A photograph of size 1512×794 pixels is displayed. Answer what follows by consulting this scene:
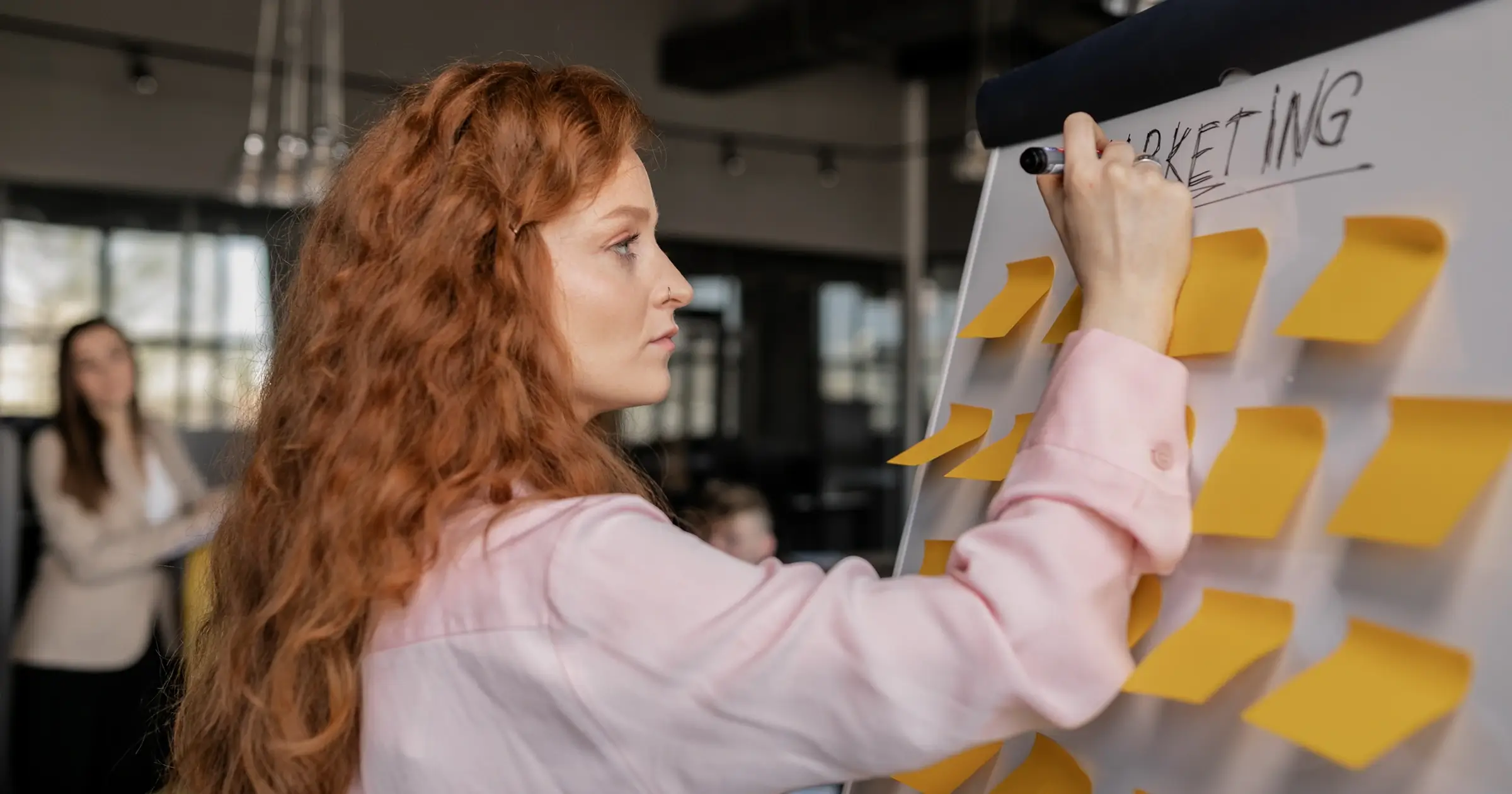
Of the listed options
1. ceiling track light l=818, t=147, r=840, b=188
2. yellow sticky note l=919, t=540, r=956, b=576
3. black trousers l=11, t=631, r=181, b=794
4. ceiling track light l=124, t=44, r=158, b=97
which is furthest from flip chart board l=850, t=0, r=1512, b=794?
ceiling track light l=818, t=147, r=840, b=188

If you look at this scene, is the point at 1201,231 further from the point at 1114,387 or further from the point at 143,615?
the point at 143,615

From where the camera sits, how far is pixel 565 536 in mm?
742

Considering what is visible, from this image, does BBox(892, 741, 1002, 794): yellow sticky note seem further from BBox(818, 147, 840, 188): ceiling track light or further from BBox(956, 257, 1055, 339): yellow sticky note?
BBox(818, 147, 840, 188): ceiling track light

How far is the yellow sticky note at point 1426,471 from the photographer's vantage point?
2.00ft

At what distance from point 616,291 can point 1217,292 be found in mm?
420

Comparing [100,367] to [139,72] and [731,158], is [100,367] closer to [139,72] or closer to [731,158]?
[139,72]

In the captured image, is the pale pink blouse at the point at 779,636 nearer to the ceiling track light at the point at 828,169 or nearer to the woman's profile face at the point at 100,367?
the woman's profile face at the point at 100,367

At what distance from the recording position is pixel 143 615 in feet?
10.0

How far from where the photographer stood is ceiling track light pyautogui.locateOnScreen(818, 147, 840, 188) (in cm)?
638

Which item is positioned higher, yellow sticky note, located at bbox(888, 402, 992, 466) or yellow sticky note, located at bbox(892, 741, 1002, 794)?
yellow sticky note, located at bbox(888, 402, 992, 466)

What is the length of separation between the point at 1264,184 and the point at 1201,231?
0.05m

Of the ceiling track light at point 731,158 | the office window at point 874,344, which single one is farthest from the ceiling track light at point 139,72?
the office window at point 874,344

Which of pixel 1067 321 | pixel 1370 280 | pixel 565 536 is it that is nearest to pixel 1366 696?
pixel 1370 280

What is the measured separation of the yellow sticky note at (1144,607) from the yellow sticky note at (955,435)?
0.23 meters
